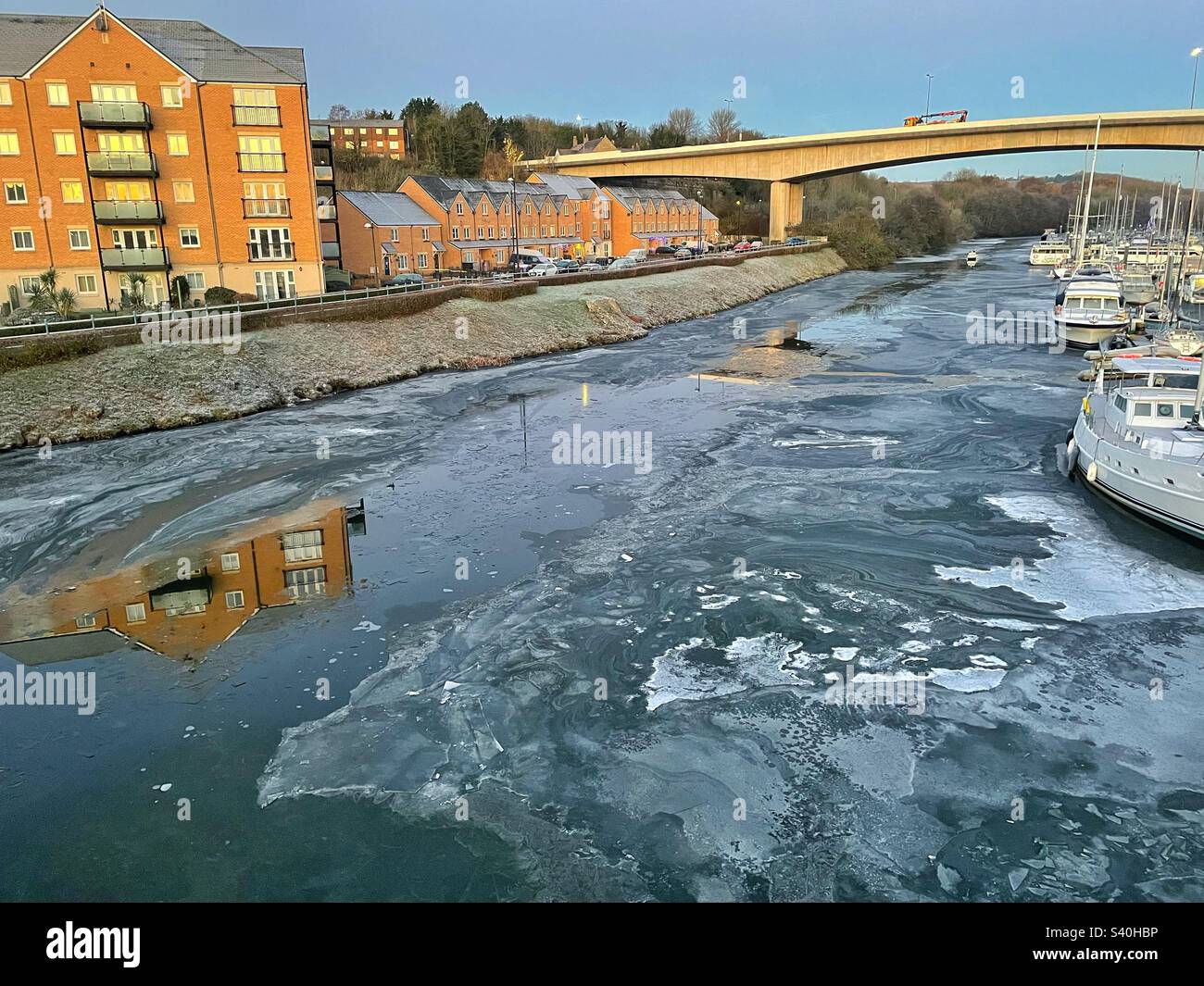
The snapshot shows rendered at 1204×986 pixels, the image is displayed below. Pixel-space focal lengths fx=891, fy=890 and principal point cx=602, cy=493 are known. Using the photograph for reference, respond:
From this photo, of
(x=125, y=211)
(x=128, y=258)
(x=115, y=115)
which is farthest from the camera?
(x=128, y=258)

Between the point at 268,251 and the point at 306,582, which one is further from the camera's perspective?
the point at 268,251

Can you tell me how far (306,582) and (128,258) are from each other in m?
37.4

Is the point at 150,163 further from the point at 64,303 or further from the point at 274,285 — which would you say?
the point at 64,303

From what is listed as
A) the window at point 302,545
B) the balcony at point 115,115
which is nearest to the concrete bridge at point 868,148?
the balcony at point 115,115

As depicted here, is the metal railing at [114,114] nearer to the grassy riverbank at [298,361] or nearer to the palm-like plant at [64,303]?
the palm-like plant at [64,303]

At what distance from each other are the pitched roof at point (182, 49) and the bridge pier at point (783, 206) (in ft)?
227

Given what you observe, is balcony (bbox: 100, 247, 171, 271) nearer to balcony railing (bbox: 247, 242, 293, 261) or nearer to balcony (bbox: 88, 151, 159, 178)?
balcony (bbox: 88, 151, 159, 178)

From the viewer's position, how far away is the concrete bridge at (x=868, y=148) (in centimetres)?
8338

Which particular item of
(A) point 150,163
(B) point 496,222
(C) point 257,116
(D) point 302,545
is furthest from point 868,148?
(D) point 302,545

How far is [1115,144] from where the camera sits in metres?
86.7

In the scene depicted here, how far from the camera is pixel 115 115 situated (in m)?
46.7

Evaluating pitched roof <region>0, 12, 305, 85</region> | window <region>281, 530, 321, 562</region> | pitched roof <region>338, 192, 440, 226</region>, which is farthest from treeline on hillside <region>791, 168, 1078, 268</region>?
window <region>281, 530, 321, 562</region>
